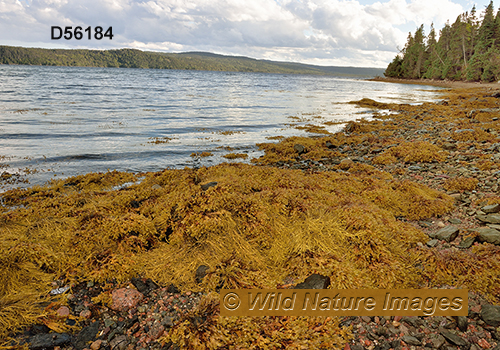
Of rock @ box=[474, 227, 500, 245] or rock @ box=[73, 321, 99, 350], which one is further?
rock @ box=[474, 227, 500, 245]

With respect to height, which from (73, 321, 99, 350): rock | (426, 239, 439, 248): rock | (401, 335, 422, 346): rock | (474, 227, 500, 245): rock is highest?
(474, 227, 500, 245): rock

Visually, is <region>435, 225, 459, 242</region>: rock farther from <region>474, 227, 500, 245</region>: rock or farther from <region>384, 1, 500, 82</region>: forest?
<region>384, 1, 500, 82</region>: forest

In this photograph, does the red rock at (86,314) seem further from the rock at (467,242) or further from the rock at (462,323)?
the rock at (467,242)

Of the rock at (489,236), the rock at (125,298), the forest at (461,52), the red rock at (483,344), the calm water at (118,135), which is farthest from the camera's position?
the forest at (461,52)

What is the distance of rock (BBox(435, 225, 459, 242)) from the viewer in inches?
195

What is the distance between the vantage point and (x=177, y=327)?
3088mm

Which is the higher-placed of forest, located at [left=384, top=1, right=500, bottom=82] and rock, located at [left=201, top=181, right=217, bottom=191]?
forest, located at [left=384, top=1, right=500, bottom=82]

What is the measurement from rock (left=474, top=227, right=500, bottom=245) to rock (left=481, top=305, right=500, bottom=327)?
1.82 meters

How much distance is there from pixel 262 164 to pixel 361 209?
722 cm

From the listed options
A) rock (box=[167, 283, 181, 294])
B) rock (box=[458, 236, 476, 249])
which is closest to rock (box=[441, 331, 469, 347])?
rock (box=[458, 236, 476, 249])

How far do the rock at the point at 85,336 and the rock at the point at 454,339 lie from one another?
420 centimetres

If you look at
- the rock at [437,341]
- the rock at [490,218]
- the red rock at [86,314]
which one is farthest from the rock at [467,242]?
the red rock at [86,314]

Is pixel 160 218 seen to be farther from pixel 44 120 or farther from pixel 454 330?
pixel 44 120

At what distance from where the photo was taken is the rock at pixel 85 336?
3.07 meters
